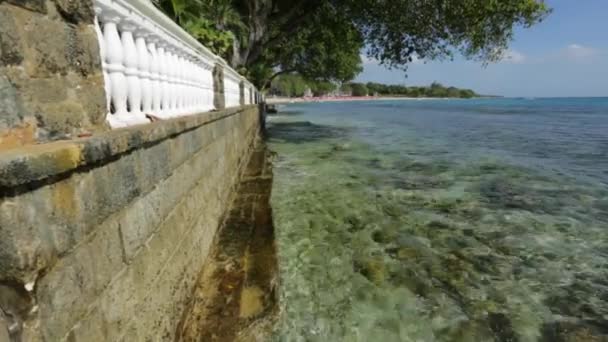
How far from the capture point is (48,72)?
1.69m

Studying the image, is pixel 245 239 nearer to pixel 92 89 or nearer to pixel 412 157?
pixel 92 89

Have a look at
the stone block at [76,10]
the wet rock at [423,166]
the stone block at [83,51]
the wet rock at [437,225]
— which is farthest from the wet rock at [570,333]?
the wet rock at [423,166]

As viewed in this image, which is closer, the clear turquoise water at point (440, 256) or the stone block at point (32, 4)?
the stone block at point (32, 4)

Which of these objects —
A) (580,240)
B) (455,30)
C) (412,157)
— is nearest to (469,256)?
(580,240)

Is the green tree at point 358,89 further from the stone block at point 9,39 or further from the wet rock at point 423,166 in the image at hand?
the stone block at point 9,39

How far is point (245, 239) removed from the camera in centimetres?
436

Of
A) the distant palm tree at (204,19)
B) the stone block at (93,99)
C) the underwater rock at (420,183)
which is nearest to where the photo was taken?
the stone block at (93,99)

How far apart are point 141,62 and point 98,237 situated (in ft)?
4.71

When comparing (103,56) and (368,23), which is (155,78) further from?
(368,23)

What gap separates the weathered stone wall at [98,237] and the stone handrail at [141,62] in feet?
0.82

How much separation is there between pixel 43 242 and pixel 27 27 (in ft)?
2.98

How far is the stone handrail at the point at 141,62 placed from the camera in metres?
2.25

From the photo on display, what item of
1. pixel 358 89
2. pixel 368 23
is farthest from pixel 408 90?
pixel 368 23

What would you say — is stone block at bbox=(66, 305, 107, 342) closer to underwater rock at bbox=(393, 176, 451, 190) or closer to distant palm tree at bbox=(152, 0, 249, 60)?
distant palm tree at bbox=(152, 0, 249, 60)
